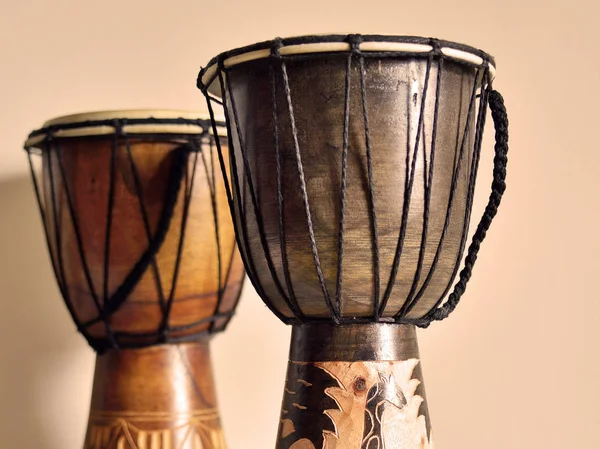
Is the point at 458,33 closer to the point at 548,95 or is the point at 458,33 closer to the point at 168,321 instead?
the point at 548,95

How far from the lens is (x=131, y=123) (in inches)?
77.9

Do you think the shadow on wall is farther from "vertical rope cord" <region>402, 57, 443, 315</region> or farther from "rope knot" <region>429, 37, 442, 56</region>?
"rope knot" <region>429, 37, 442, 56</region>

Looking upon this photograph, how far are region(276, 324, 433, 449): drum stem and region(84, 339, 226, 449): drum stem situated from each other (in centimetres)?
51

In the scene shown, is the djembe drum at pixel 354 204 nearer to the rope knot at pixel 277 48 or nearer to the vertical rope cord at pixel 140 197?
the rope knot at pixel 277 48

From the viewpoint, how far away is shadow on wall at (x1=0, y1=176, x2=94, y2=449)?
8.36ft

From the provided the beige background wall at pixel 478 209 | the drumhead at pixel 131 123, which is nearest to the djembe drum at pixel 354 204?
the drumhead at pixel 131 123

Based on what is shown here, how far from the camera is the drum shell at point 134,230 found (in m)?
2.00

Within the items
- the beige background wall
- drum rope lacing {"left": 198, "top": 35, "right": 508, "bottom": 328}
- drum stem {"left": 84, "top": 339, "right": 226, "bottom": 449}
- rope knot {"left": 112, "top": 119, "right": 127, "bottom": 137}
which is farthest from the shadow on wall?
drum rope lacing {"left": 198, "top": 35, "right": 508, "bottom": 328}

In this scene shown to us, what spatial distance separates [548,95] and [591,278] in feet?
1.55

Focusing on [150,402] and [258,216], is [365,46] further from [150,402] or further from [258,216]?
[150,402]

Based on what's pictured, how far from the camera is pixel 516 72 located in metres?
2.34

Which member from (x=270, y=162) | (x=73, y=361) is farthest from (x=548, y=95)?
(x=73, y=361)

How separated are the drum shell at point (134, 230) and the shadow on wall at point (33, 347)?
54 centimetres

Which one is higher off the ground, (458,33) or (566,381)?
(458,33)
